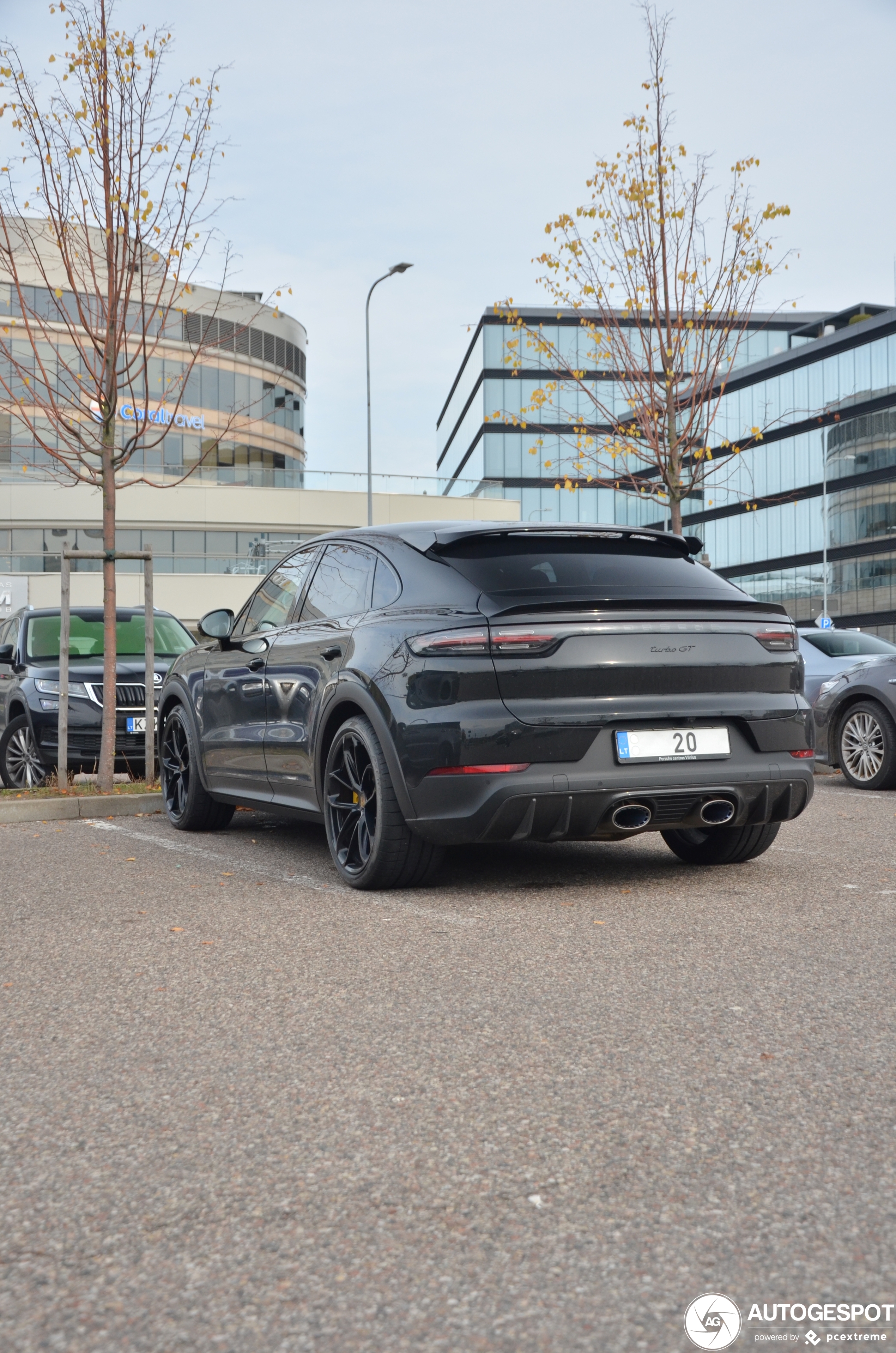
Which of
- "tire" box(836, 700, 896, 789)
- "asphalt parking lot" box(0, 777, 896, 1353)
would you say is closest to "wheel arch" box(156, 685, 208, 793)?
"asphalt parking lot" box(0, 777, 896, 1353)

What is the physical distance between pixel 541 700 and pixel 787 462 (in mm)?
76003

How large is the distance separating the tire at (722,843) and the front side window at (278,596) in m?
2.30

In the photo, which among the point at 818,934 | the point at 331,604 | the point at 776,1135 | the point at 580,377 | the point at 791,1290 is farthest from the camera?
the point at 580,377

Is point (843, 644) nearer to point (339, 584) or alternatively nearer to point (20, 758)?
point (20, 758)

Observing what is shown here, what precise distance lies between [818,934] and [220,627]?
4420 mm

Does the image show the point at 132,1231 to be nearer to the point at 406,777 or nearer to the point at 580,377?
the point at 406,777

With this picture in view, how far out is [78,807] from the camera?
9.55 metres

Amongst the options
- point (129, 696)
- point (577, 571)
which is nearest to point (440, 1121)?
point (577, 571)

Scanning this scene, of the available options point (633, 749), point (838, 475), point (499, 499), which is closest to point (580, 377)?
point (633, 749)

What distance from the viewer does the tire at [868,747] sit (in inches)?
418

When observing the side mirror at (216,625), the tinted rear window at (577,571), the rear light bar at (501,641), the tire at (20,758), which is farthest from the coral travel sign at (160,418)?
the rear light bar at (501,641)

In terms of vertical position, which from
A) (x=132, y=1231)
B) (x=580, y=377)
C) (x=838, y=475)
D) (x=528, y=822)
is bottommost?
(x=132, y=1231)

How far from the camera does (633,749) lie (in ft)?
17.7

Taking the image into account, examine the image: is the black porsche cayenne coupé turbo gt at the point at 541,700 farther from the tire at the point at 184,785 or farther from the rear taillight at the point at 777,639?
the tire at the point at 184,785
